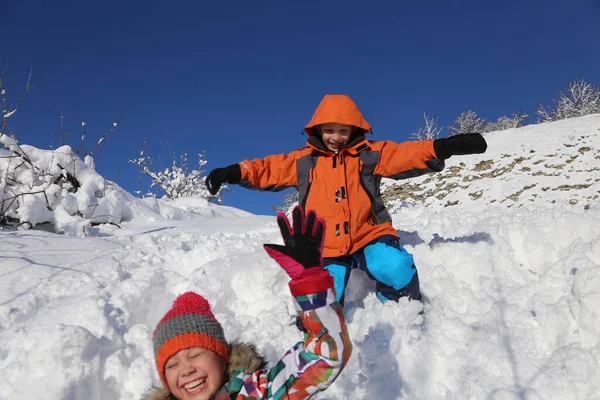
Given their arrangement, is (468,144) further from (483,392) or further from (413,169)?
(483,392)

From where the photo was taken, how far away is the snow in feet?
6.24

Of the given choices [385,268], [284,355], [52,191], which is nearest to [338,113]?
[385,268]

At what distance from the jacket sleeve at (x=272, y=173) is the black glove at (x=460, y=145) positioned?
3.48 feet

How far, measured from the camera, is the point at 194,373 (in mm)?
1554

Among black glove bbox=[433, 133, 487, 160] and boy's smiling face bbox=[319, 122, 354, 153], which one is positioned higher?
boy's smiling face bbox=[319, 122, 354, 153]

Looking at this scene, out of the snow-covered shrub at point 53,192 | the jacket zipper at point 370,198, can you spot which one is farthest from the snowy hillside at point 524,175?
the snow-covered shrub at point 53,192

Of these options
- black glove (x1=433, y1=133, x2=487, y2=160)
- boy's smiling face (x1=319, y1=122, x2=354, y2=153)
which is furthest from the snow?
boy's smiling face (x1=319, y1=122, x2=354, y2=153)

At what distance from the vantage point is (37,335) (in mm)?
1961

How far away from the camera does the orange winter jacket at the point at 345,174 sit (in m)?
2.72

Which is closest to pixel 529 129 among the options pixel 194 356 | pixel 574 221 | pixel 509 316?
pixel 574 221

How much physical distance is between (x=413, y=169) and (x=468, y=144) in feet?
1.31

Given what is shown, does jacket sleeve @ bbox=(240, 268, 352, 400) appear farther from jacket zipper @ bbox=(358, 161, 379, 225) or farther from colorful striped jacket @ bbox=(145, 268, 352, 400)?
jacket zipper @ bbox=(358, 161, 379, 225)

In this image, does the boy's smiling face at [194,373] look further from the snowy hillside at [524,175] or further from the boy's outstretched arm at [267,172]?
the snowy hillside at [524,175]

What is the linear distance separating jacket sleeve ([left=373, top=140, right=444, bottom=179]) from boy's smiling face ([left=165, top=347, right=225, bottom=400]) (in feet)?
5.83
